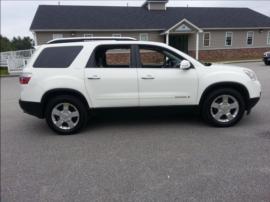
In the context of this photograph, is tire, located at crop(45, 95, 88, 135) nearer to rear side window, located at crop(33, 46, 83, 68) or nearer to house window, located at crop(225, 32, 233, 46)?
rear side window, located at crop(33, 46, 83, 68)

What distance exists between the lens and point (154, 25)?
26.5m

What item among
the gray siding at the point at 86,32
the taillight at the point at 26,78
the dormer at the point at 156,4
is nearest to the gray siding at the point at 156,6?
the dormer at the point at 156,4

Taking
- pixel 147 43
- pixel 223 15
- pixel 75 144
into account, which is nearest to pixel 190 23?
pixel 223 15

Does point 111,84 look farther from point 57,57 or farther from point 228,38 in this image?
point 228,38

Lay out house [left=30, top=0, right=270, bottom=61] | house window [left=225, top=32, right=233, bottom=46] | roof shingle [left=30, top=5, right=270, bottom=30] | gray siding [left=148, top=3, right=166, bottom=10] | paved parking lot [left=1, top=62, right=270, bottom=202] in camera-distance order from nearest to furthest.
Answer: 1. paved parking lot [left=1, top=62, right=270, bottom=202]
2. house [left=30, top=0, right=270, bottom=61]
3. roof shingle [left=30, top=5, right=270, bottom=30]
4. house window [left=225, top=32, right=233, bottom=46]
5. gray siding [left=148, top=3, right=166, bottom=10]

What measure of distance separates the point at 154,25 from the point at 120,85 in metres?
22.9

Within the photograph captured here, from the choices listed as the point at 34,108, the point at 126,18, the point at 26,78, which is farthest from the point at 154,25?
the point at 34,108

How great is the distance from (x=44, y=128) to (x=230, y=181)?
396 centimetres

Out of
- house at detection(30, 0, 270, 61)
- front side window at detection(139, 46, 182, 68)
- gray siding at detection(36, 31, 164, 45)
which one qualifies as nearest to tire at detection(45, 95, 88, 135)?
front side window at detection(139, 46, 182, 68)

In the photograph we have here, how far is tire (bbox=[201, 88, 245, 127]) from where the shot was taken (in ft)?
16.9

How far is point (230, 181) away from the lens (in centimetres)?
321

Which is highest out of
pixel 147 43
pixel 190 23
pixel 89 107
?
pixel 190 23

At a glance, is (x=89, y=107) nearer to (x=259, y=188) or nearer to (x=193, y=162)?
(x=193, y=162)

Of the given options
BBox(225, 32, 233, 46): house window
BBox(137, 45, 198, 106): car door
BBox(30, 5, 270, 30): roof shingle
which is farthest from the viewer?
BBox(225, 32, 233, 46): house window
